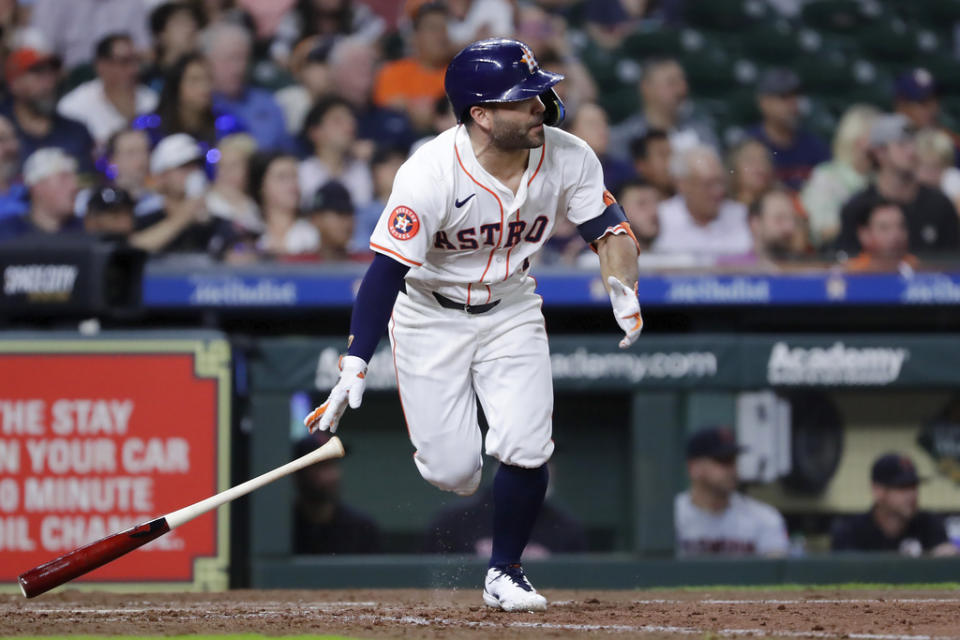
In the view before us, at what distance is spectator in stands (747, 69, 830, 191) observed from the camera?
25.4ft

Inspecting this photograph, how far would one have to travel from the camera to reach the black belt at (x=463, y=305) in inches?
160

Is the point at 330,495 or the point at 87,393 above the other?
the point at 87,393

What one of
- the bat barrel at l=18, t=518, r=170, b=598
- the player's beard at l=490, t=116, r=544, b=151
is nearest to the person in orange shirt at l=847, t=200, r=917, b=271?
the player's beard at l=490, t=116, r=544, b=151

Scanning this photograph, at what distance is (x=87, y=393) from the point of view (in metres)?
5.78

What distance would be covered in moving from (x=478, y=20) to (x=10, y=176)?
2.93 metres

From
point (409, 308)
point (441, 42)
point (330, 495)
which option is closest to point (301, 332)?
point (330, 495)

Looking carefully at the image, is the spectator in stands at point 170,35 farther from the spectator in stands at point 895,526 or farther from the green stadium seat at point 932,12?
the green stadium seat at point 932,12

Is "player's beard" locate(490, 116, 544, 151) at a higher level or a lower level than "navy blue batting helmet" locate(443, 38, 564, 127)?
lower

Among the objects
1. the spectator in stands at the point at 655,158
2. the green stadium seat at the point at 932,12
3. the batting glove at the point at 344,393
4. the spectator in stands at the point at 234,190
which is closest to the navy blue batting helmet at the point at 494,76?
the batting glove at the point at 344,393

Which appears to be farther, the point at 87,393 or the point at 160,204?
the point at 160,204

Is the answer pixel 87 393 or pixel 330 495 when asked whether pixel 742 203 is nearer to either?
pixel 330 495

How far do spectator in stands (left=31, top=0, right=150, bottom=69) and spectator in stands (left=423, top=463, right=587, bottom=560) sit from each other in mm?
3781

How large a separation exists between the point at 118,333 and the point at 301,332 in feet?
3.80

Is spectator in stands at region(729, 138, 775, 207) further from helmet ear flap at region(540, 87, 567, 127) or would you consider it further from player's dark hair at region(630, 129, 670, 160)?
helmet ear flap at region(540, 87, 567, 127)
